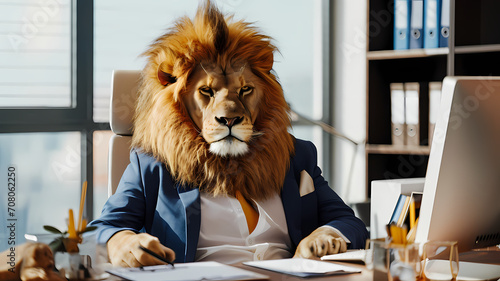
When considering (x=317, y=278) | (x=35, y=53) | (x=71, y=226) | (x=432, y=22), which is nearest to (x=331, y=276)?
(x=317, y=278)

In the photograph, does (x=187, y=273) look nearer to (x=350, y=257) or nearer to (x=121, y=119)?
(x=350, y=257)

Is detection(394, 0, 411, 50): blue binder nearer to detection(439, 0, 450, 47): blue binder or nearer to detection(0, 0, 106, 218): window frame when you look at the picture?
detection(439, 0, 450, 47): blue binder

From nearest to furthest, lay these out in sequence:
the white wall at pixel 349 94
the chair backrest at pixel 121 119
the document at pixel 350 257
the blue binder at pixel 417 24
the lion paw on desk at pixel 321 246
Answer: the document at pixel 350 257 < the lion paw on desk at pixel 321 246 < the chair backrest at pixel 121 119 < the blue binder at pixel 417 24 < the white wall at pixel 349 94

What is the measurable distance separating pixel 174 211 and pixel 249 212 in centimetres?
19

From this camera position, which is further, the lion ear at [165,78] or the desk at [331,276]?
the lion ear at [165,78]

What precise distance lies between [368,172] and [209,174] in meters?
1.52

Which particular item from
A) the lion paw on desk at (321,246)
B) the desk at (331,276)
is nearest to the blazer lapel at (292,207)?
the lion paw on desk at (321,246)

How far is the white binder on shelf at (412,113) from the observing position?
2.69 meters

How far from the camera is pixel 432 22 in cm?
264

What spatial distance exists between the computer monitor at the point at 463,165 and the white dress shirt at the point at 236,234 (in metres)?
0.52

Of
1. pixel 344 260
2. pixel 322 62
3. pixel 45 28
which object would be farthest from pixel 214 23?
pixel 322 62

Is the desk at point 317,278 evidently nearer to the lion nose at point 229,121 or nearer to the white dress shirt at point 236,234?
the white dress shirt at point 236,234

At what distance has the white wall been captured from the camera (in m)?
3.18

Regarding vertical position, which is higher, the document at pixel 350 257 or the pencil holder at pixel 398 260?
the pencil holder at pixel 398 260
